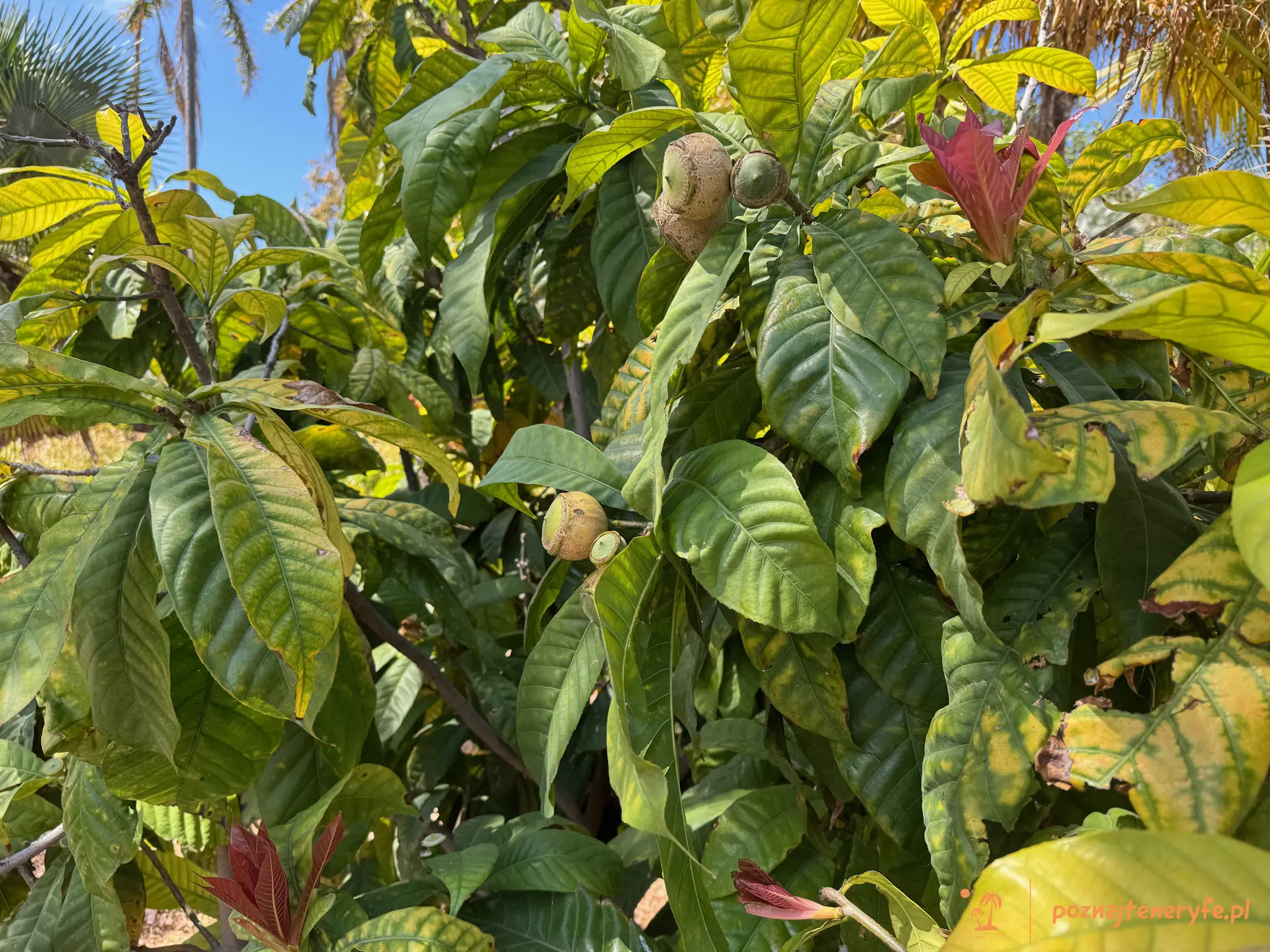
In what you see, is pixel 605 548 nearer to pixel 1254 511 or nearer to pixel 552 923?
pixel 1254 511

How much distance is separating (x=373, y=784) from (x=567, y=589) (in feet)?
1.56

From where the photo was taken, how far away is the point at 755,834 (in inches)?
25.4

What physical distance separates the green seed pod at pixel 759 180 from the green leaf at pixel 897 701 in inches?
10.7

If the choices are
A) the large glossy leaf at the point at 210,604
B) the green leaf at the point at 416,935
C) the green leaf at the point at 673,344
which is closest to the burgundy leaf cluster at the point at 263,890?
the green leaf at the point at 416,935

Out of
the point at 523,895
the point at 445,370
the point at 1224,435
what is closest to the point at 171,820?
the point at 523,895

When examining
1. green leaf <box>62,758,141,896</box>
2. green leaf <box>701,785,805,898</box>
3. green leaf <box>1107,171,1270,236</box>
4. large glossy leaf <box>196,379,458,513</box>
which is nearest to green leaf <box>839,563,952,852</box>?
green leaf <box>701,785,805,898</box>

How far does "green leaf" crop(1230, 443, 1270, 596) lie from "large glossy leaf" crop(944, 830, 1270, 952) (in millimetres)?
101

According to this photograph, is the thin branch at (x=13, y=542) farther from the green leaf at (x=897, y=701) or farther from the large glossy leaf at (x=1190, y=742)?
the large glossy leaf at (x=1190, y=742)

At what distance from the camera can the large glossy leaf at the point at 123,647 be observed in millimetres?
597

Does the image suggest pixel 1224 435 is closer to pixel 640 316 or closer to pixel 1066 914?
pixel 1066 914

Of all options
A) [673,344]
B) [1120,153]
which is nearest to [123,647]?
[673,344]

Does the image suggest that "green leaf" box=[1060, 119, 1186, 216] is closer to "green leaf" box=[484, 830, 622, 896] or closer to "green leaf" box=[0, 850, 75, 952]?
"green leaf" box=[484, 830, 622, 896]

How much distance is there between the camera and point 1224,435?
0.45 metres

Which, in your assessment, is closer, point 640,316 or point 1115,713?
point 1115,713
